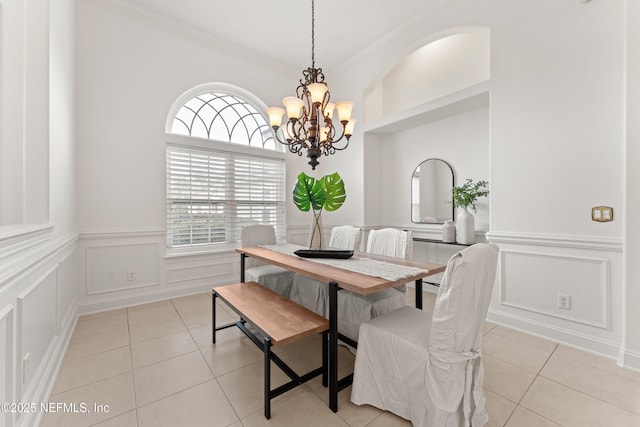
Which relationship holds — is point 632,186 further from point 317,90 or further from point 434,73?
point 434,73

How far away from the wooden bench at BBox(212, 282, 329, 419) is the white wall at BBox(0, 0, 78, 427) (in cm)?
103

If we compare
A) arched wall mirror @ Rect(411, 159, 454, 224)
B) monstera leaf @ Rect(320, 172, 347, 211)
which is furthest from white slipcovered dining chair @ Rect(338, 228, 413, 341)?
arched wall mirror @ Rect(411, 159, 454, 224)

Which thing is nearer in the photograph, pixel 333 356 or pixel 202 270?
pixel 333 356

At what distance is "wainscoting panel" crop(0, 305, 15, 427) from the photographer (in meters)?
0.99

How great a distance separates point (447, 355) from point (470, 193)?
2348 mm

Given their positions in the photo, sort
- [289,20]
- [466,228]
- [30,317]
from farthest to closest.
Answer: [289,20]
[466,228]
[30,317]

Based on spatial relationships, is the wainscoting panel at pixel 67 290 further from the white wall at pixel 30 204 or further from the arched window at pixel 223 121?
the arched window at pixel 223 121

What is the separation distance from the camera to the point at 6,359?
1.03 meters

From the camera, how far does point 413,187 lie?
12.8 ft

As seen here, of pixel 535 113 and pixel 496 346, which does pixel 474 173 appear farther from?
pixel 496 346

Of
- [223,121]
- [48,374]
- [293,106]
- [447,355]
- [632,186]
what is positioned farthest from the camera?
[223,121]

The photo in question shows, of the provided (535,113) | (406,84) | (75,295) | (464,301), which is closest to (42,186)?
(75,295)

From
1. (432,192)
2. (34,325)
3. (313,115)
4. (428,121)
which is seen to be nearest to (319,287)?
(313,115)

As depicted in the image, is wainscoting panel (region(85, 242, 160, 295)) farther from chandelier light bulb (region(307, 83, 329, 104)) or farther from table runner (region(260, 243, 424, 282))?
chandelier light bulb (region(307, 83, 329, 104))
